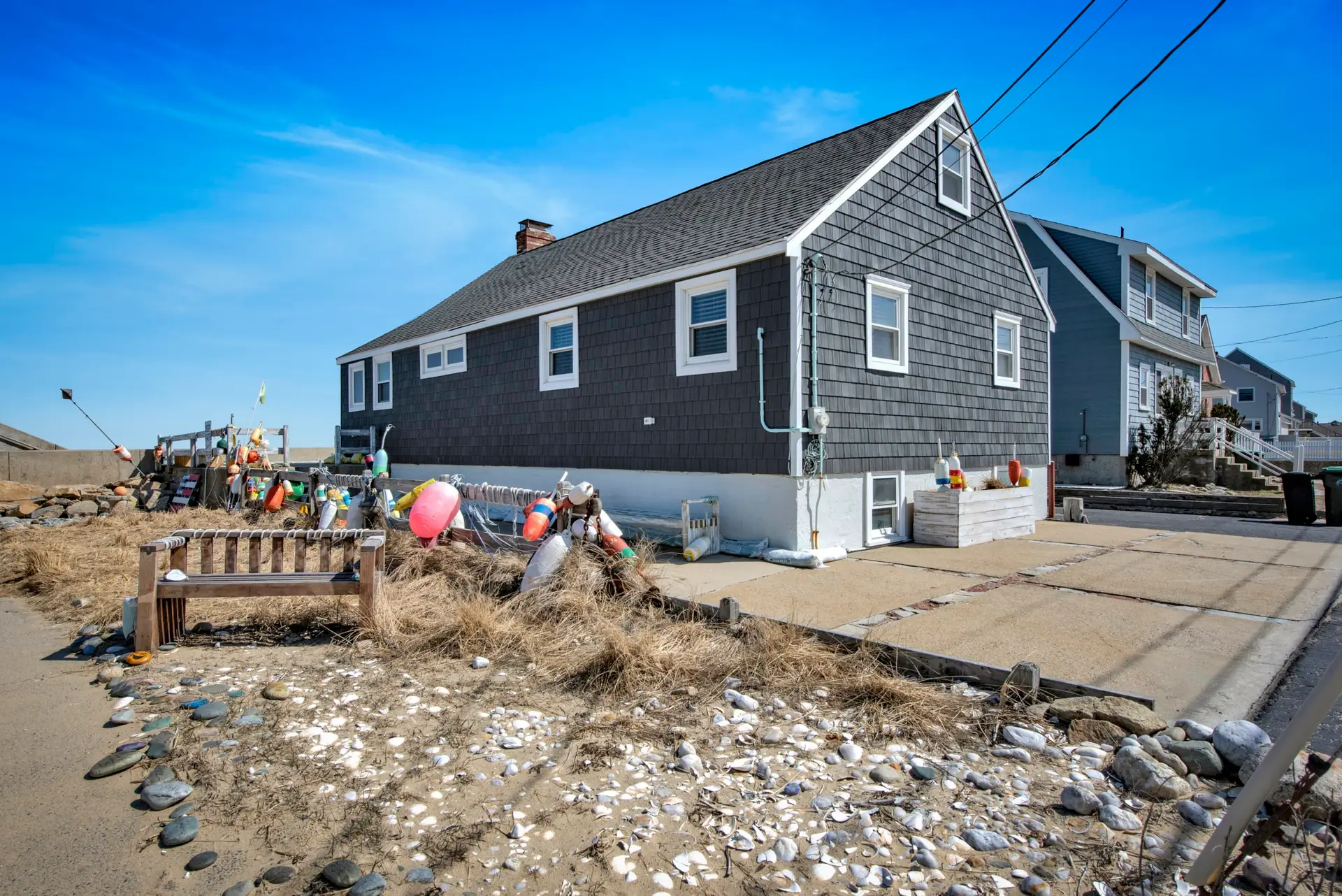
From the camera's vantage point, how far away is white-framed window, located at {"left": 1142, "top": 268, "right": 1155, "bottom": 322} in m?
19.3

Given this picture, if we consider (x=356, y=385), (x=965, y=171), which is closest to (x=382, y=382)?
(x=356, y=385)

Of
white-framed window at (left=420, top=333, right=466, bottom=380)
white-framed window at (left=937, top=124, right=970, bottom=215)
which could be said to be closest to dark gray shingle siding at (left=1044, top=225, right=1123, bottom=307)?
white-framed window at (left=937, top=124, right=970, bottom=215)

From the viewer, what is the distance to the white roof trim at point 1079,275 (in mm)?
17500

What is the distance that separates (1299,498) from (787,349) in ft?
33.4

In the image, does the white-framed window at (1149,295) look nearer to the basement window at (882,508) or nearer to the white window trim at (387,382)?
the basement window at (882,508)

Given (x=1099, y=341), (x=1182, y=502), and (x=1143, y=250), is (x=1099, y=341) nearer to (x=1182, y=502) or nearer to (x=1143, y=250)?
(x=1143, y=250)

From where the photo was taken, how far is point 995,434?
12.4m

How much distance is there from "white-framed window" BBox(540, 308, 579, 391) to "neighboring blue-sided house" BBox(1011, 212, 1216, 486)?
13.9 metres

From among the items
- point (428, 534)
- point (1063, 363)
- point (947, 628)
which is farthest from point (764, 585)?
point (1063, 363)

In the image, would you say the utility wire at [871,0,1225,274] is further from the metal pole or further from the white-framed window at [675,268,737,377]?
the metal pole

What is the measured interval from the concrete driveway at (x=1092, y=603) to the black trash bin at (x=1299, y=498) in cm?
313

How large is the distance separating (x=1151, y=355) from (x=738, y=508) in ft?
52.8

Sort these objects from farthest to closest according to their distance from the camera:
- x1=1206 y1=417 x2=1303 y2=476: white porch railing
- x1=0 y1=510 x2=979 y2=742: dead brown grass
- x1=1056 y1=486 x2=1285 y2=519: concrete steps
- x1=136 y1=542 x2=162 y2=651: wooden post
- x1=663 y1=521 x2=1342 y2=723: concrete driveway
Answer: x1=1206 y1=417 x2=1303 y2=476: white porch railing → x1=1056 y1=486 x2=1285 y2=519: concrete steps → x1=136 y1=542 x2=162 y2=651: wooden post → x1=663 y1=521 x2=1342 y2=723: concrete driveway → x1=0 y1=510 x2=979 y2=742: dead brown grass

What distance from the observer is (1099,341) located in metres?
18.1
